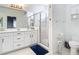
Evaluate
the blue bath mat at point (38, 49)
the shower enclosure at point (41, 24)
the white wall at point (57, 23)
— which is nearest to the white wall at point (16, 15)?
the shower enclosure at point (41, 24)

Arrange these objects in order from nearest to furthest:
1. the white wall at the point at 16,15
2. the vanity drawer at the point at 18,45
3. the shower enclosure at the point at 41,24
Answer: the white wall at the point at 16,15, the shower enclosure at the point at 41,24, the vanity drawer at the point at 18,45

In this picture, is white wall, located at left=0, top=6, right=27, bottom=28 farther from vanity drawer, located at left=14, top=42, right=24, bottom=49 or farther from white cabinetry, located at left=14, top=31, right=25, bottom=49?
vanity drawer, located at left=14, top=42, right=24, bottom=49

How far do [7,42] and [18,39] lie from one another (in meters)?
0.27

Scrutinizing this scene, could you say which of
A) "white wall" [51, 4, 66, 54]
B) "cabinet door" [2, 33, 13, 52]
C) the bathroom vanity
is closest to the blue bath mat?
the bathroom vanity

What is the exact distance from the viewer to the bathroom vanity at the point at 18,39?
2.23 metres

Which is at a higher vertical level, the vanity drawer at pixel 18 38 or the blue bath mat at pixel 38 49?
the vanity drawer at pixel 18 38

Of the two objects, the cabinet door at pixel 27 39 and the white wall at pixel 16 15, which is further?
the cabinet door at pixel 27 39

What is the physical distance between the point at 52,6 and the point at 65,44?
0.94 meters

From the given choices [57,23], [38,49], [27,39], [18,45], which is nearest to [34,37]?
[27,39]

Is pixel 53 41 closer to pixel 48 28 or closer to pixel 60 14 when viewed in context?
pixel 48 28

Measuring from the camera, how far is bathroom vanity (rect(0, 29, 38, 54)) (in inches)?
87.9

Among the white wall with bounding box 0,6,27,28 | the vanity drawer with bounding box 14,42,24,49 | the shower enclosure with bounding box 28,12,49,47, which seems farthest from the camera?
the vanity drawer with bounding box 14,42,24,49

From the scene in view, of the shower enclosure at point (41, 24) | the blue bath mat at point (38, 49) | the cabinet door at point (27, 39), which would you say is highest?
the shower enclosure at point (41, 24)

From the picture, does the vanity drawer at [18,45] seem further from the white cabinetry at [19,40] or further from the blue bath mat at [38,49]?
the blue bath mat at [38,49]
